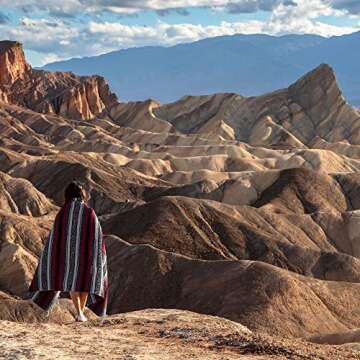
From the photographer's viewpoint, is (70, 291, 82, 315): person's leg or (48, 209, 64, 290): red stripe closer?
(48, 209, 64, 290): red stripe

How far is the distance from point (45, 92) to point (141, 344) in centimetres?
17391

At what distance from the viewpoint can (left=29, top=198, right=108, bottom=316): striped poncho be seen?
1351 cm

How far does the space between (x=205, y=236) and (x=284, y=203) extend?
73.3 ft

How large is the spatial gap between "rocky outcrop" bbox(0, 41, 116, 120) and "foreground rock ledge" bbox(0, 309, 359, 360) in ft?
525

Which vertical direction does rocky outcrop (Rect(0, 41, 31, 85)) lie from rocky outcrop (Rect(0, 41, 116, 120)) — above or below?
above

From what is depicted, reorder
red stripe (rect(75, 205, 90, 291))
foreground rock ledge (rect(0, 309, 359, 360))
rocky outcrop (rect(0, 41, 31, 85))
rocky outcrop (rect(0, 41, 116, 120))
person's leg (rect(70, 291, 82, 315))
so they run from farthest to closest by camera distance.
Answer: rocky outcrop (rect(0, 41, 31, 85)) < rocky outcrop (rect(0, 41, 116, 120)) < person's leg (rect(70, 291, 82, 315)) < red stripe (rect(75, 205, 90, 291)) < foreground rock ledge (rect(0, 309, 359, 360))

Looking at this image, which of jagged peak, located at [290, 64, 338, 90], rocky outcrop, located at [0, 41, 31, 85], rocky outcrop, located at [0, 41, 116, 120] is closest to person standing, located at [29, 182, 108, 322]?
jagged peak, located at [290, 64, 338, 90]

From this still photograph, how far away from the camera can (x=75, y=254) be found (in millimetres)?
13516

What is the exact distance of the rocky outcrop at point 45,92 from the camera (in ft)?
570

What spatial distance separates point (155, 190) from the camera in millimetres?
90250

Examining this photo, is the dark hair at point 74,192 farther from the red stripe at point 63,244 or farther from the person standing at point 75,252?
the red stripe at point 63,244

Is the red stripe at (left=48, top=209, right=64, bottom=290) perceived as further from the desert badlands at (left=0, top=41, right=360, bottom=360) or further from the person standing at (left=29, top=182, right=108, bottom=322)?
the desert badlands at (left=0, top=41, right=360, bottom=360)

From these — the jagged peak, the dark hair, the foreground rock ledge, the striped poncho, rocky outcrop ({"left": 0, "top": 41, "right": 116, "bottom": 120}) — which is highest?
the dark hair

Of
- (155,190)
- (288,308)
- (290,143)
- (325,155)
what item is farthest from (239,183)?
(290,143)
